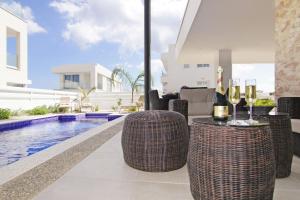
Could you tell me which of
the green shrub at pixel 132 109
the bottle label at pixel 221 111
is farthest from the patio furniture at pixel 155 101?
the green shrub at pixel 132 109

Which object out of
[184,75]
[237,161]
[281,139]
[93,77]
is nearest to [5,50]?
Answer: [93,77]

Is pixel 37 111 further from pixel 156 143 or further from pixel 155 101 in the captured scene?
pixel 156 143

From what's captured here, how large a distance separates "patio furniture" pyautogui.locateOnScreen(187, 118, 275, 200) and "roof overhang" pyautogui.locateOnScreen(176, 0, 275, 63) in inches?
138

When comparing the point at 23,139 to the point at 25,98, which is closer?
Answer: the point at 23,139

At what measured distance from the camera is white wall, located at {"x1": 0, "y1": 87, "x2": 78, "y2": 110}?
30.8ft

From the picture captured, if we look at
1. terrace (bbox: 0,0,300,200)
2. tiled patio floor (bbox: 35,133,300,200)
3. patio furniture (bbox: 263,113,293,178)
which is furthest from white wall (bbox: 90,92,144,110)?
patio furniture (bbox: 263,113,293,178)

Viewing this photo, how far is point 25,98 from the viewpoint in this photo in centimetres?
1067

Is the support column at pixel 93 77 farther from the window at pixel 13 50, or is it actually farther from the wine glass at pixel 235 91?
the wine glass at pixel 235 91

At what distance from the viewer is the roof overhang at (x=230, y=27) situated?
4648 millimetres

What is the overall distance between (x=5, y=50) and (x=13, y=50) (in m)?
1.59

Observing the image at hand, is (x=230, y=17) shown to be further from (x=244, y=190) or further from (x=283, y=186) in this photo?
(x=244, y=190)

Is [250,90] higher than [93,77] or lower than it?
lower

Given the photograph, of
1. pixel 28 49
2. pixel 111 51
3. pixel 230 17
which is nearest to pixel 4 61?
pixel 28 49

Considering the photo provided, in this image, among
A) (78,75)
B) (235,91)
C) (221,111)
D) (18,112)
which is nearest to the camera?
(221,111)
